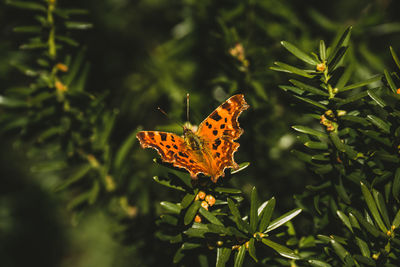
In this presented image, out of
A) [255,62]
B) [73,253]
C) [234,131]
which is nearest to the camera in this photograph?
[234,131]

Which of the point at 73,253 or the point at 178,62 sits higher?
Answer: the point at 178,62

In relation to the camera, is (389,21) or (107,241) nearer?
(389,21)

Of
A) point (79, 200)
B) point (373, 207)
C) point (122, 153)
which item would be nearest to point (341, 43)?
point (373, 207)

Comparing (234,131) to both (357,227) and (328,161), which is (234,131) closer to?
(328,161)

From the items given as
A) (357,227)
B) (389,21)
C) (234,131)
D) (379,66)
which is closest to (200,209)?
(234,131)

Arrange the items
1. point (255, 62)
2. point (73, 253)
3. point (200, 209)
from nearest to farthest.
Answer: point (200, 209) < point (255, 62) < point (73, 253)

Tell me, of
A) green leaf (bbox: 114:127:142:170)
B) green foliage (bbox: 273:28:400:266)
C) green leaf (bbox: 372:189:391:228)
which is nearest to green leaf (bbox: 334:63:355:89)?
green foliage (bbox: 273:28:400:266)

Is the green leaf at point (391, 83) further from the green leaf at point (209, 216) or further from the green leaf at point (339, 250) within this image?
the green leaf at point (209, 216)

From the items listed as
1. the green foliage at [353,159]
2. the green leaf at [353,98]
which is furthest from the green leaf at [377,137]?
the green leaf at [353,98]
